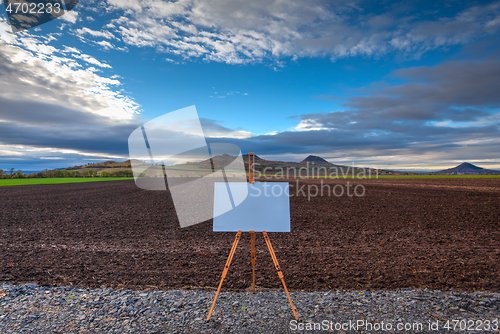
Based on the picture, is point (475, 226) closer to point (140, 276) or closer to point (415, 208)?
point (415, 208)

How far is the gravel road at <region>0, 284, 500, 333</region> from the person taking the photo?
4.20 metres

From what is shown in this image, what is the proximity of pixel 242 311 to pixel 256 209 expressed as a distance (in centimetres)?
188

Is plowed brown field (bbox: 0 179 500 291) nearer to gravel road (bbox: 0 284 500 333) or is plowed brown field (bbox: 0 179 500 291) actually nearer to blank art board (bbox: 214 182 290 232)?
gravel road (bbox: 0 284 500 333)

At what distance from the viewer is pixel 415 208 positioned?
1634 centimetres

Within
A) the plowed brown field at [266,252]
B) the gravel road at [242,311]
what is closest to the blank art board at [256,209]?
the gravel road at [242,311]

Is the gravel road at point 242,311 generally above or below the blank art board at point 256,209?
below

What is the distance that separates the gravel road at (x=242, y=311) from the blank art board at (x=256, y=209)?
150 centimetres

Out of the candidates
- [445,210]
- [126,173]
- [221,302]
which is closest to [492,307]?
[221,302]

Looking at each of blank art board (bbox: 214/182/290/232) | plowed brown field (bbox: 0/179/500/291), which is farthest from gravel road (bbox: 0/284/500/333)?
blank art board (bbox: 214/182/290/232)

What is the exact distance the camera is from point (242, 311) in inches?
184

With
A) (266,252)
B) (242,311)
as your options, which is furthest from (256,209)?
(266,252)

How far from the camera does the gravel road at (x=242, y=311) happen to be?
4.20 m

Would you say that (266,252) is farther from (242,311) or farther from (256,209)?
(256,209)

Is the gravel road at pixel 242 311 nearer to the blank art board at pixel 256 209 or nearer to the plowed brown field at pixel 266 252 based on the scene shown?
the plowed brown field at pixel 266 252
